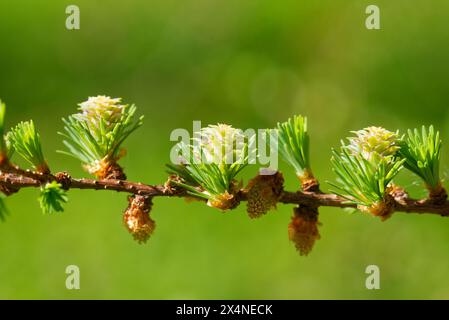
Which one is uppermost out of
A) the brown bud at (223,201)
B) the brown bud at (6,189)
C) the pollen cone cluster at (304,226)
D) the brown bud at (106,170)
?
the brown bud at (106,170)

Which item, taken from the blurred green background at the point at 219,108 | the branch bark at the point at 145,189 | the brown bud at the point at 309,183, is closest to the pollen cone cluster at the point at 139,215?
the branch bark at the point at 145,189

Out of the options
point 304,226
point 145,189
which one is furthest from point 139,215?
point 304,226

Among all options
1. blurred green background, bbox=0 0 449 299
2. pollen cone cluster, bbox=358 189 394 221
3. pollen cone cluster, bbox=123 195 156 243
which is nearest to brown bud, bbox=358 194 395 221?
pollen cone cluster, bbox=358 189 394 221

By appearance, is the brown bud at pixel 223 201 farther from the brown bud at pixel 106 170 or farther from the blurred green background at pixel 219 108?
the blurred green background at pixel 219 108

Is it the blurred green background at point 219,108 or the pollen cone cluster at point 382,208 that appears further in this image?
the blurred green background at point 219,108

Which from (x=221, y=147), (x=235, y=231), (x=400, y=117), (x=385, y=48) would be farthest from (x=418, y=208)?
(x=385, y=48)

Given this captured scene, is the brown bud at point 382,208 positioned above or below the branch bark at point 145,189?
below
